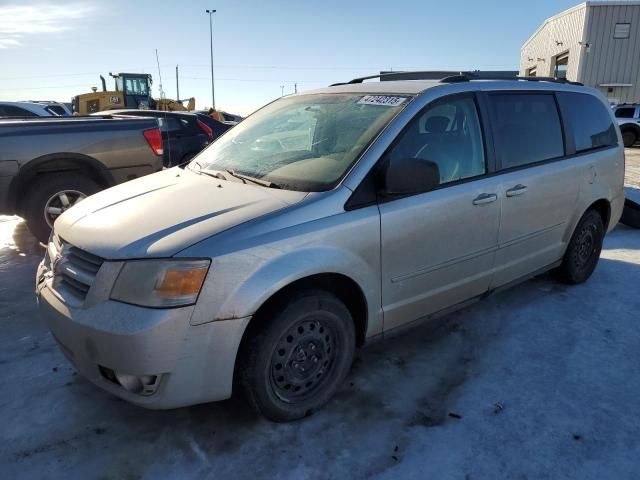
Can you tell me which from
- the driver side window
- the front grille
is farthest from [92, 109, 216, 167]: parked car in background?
the front grille

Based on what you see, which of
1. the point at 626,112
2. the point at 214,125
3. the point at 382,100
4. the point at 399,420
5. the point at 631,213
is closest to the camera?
the point at 399,420

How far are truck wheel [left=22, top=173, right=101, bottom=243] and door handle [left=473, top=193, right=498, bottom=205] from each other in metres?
4.19

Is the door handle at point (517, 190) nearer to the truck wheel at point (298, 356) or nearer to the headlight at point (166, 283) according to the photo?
the truck wheel at point (298, 356)

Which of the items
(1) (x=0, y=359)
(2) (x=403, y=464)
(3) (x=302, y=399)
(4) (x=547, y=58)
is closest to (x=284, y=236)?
(3) (x=302, y=399)

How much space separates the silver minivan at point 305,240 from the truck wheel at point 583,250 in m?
0.48

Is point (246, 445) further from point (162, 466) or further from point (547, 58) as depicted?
point (547, 58)

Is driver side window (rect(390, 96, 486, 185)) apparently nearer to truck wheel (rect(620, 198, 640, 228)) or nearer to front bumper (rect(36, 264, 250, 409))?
front bumper (rect(36, 264, 250, 409))

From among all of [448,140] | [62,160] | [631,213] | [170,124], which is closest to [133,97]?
[170,124]

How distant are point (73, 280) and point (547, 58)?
44.4 meters

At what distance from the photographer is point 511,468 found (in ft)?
7.96

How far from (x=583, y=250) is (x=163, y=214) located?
3702 millimetres

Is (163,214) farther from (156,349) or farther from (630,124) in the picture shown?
(630,124)

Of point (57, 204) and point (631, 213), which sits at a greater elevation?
point (57, 204)

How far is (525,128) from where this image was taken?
3809mm
